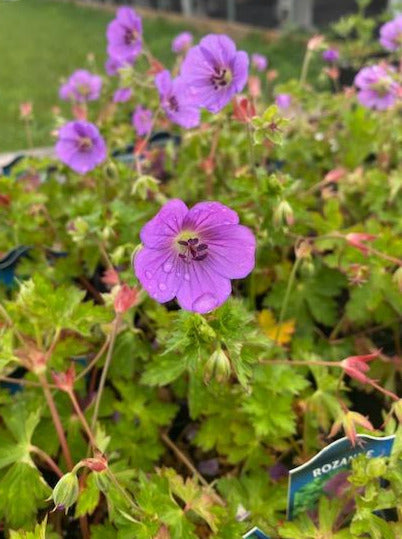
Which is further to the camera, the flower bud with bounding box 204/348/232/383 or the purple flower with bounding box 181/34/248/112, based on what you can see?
the purple flower with bounding box 181/34/248/112

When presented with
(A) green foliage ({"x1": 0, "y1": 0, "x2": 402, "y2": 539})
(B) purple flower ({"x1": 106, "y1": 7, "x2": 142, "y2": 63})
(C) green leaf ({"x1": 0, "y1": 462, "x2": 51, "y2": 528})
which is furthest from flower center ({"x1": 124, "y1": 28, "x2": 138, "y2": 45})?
(C) green leaf ({"x1": 0, "y1": 462, "x2": 51, "y2": 528})

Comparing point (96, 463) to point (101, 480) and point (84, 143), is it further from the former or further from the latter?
point (84, 143)

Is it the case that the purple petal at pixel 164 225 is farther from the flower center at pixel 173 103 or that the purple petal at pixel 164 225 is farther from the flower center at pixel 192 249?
the flower center at pixel 173 103

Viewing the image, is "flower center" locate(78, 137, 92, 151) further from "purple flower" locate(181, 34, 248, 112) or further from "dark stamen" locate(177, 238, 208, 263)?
"dark stamen" locate(177, 238, 208, 263)

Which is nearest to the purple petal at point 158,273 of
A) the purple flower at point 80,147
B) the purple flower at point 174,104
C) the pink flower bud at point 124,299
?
the pink flower bud at point 124,299

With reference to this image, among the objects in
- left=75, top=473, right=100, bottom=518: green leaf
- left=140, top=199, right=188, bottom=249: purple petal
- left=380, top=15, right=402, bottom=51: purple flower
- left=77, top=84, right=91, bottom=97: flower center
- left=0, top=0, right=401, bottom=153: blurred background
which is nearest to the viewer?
left=140, top=199, right=188, bottom=249: purple petal

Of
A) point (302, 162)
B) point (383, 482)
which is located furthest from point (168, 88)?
point (383, 482)

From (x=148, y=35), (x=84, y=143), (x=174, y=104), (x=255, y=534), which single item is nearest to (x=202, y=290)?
(x=255, y=534)

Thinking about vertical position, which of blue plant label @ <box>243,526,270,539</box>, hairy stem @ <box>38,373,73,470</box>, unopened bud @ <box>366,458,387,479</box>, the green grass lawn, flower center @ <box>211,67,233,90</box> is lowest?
the green grass lawn

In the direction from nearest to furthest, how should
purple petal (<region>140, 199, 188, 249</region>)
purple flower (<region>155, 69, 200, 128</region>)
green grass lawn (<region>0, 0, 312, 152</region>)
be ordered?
purple petal (<region>140, 199, 188, 249</region>), purple flower (<region>155, 69, 200, 128</region>), green grass lawn (<region>0, 0, 312, 152</region>)
